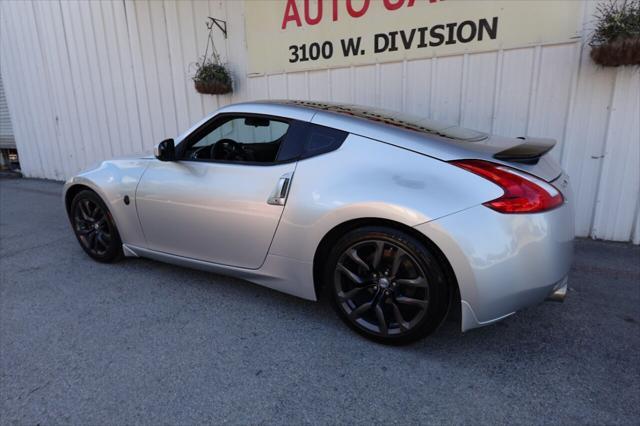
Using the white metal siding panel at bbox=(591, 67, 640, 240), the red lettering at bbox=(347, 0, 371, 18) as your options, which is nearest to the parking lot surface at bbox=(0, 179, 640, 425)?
the white metal siding panel at bbox=(591, 67, 640, 240)

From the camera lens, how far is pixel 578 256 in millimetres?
3855

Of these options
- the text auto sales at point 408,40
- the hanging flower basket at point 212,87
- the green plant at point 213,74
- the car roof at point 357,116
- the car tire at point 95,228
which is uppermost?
the text auto sales at point 408,40

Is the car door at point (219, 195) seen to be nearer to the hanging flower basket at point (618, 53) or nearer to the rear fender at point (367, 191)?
the rear fender at point (367, 191)

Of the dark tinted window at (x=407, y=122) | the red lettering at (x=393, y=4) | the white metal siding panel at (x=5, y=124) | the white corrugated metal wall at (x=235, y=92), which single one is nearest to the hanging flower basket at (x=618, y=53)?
the white corrugated metal wall at (x=235, y=92)

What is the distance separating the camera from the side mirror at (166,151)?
3094mm

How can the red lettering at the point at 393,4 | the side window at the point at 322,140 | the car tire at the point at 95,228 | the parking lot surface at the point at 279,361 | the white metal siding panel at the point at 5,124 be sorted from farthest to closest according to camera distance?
1. the white metal siding panel at the point at 5,124
2. the red lettering at the point at 393,4
3. the car tire at the point at 95,228
4. the side window at the point at 322,140
5. the parking lot surface at the point at 279,361

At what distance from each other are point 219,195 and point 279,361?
1199 mm

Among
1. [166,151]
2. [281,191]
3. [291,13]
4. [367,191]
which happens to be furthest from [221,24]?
[367,191]

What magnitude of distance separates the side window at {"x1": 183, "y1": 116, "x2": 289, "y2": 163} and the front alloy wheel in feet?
3.02

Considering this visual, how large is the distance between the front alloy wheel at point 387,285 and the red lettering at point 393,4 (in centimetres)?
327

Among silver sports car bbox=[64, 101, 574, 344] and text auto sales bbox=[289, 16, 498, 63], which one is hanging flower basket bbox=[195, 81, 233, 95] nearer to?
text auto sales bbox=[289, 16, 498, 63]

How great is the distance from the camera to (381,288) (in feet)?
7.93

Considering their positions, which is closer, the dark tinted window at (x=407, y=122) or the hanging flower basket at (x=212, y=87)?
the dark tinted window at (x=407, y=122)

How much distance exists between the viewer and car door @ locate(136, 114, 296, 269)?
2.69 metres
